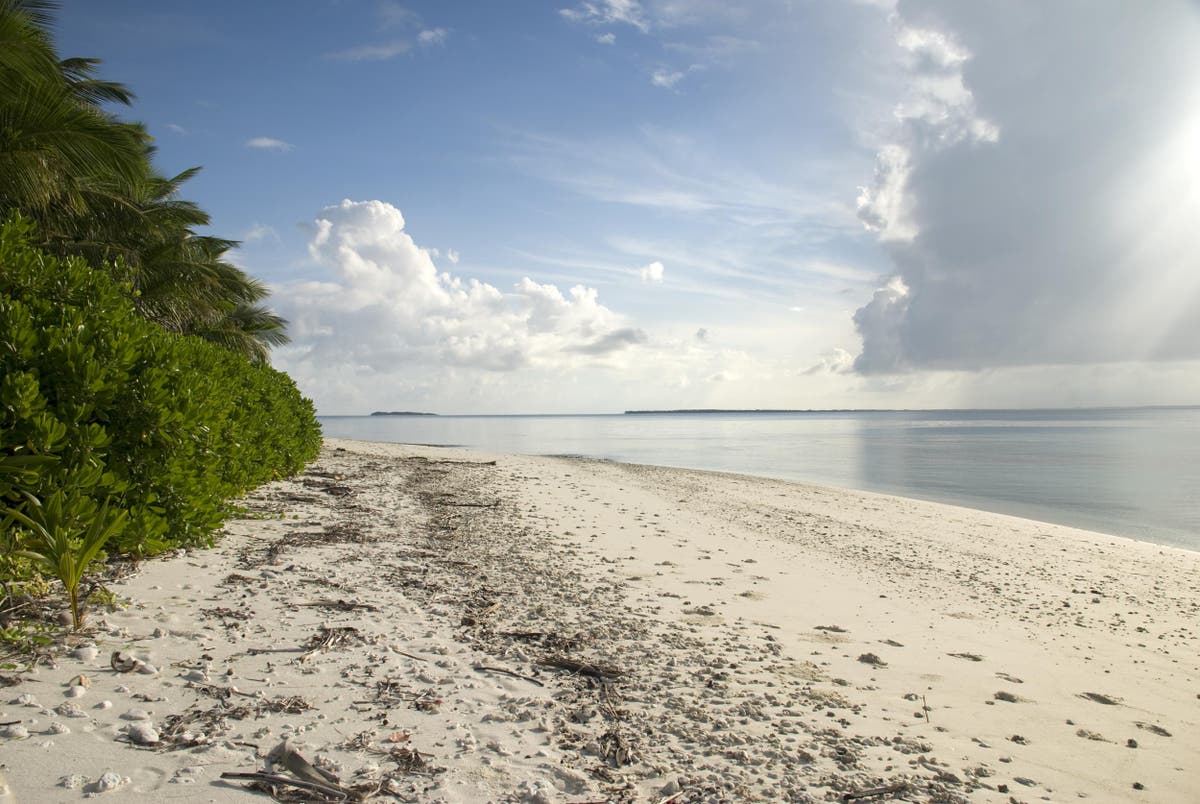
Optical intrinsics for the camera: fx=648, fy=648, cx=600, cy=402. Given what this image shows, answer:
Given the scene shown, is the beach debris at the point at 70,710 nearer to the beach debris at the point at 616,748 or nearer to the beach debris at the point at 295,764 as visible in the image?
the beach debris at the point at 295,764

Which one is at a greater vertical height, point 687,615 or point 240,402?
point 240,402

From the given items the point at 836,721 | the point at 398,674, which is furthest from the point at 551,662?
the point at 836,721

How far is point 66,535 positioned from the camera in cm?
389

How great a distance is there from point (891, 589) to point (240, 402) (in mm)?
9997

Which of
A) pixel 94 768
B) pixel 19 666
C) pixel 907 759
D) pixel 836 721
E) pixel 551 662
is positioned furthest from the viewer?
pixel 551 662

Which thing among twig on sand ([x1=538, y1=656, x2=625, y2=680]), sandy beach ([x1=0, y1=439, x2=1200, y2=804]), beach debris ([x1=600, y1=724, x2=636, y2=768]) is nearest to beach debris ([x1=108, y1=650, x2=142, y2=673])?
sandy beach ([x1=0, y1=439, x2=1200, y2=804])

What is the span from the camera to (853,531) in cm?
1231

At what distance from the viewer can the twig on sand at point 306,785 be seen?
2.70 m

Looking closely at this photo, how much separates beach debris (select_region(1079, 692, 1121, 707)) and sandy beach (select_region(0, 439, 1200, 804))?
0.19 feet

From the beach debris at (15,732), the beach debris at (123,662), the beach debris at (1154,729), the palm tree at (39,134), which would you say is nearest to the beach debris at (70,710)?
the beach debris at (15,732)

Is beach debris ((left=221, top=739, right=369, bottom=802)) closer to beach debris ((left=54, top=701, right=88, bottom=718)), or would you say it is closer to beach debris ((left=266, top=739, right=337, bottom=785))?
beach debris ((left=266, top=739, right=337, bottom=785))

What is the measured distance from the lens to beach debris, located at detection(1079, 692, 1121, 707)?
491 centimetres

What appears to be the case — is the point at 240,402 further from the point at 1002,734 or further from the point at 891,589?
the point at 1002,734

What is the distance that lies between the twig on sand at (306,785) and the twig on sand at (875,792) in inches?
89.3
